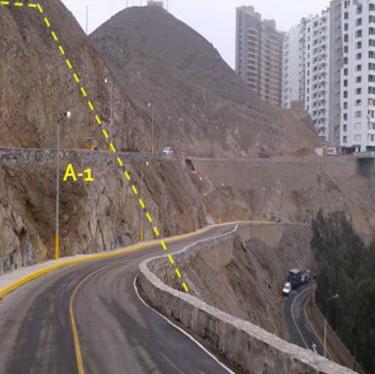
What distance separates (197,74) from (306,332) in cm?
9724

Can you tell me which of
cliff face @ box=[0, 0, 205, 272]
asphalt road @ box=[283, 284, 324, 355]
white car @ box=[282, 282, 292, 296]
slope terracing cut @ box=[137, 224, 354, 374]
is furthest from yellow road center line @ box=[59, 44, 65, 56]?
white car @ box=[282, 282, 292, 296]

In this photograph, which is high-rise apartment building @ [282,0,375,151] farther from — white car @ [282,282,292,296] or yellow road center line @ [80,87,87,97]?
yellow road center line @ [80,87,87,97]

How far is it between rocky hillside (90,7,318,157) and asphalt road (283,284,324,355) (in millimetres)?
43768

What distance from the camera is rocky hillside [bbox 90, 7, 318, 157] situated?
385 ft

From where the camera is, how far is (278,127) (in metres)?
134

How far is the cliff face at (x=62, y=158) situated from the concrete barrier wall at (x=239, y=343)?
15.6 meters

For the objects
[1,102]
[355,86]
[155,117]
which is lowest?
[1,102]

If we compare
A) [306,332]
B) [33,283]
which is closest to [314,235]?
[306,332]

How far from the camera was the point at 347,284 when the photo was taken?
6550 cm

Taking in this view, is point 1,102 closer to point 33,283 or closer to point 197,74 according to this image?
point 33,283

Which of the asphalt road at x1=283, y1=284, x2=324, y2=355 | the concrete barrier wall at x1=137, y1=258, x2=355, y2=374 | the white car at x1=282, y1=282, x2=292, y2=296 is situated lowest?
the asphalt road at x1=283, y1=284, x2=324, y2=355

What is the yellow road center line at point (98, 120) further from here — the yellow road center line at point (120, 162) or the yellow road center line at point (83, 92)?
the yellow road center line at point (120, 162)

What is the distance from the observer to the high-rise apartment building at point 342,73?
11562 cm

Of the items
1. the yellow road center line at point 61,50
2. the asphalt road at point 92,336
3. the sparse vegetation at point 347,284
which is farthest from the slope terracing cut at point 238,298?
the yellow road center line at point 61,50
